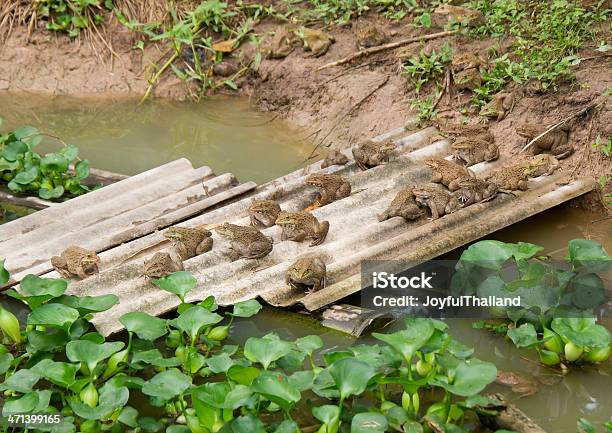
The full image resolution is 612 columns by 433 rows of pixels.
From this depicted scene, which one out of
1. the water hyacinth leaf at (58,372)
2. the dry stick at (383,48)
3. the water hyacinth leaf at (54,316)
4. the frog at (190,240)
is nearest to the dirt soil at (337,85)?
the dry stick at (383,48)

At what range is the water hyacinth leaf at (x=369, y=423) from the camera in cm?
521

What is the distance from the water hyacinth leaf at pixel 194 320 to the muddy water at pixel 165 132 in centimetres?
360

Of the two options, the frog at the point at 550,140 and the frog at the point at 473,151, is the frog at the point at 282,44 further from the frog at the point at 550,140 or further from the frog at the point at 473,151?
the frog at the point at 550,140

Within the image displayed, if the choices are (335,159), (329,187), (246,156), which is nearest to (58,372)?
(329,187)

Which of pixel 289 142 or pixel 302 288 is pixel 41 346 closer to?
pixel 302 288

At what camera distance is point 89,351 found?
5809 mm

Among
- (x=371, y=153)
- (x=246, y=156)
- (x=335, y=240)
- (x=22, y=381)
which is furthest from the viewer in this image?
(x=246, y=156)

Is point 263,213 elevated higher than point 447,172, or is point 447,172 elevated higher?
point 447,172

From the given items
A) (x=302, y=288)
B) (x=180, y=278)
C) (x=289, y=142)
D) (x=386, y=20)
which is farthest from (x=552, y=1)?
(x=180, y=278)

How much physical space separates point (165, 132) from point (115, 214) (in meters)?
3.04

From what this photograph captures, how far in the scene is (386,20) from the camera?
11.4 metres

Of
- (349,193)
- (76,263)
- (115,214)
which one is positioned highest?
(349,193)

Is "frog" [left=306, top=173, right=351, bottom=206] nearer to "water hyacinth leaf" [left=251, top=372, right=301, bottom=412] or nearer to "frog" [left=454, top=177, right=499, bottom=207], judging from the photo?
"frog" [left=454, top=177, right=499, bottom=207]

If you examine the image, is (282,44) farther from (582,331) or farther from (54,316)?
(582,331)
